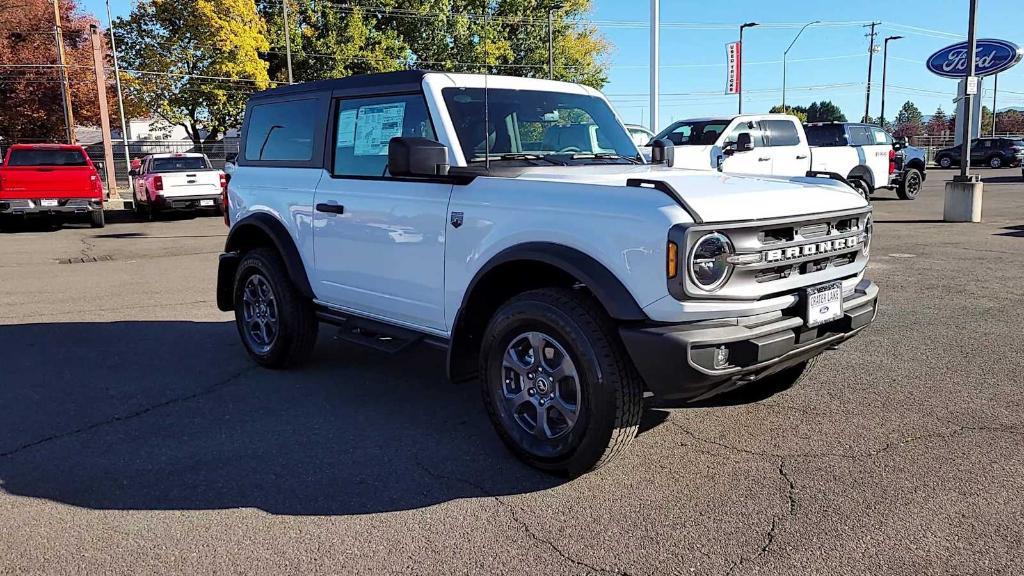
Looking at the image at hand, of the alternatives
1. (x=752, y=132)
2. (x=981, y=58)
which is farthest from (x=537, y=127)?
(x=981, y=58)

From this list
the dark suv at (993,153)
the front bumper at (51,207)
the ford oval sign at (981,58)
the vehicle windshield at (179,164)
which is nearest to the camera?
the front bumper at (51,207)

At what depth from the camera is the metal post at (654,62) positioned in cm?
1953

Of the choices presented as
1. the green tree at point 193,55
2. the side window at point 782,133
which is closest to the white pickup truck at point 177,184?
the side window at point 782,133

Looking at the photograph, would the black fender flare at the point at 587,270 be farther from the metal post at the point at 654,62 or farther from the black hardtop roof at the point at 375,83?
the metal post at the point at 654,62

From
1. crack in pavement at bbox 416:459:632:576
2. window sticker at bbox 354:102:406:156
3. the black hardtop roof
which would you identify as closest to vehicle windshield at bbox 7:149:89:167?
the black hardtop roof

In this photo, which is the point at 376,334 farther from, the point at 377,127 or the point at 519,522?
the point at 519,522

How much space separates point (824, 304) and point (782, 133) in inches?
550

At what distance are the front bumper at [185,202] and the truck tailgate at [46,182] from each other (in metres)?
1.81

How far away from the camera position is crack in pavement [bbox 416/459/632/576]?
2.96m

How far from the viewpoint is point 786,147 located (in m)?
16.6

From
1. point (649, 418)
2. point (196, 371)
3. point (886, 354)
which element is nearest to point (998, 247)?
point (886, 354)

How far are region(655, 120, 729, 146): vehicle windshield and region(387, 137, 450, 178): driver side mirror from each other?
40.0ft

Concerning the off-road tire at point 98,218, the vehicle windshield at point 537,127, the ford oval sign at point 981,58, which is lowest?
the off-road tire at point 98,218

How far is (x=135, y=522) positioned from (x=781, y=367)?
115 inches
